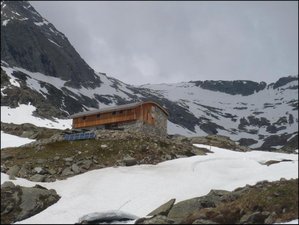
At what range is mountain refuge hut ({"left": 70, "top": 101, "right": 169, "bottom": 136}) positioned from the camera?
69062mm

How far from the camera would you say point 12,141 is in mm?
76875

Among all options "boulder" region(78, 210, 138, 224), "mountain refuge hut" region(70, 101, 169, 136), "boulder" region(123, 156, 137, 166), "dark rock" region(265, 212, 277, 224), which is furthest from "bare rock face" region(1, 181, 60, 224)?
"mountain refuge hut" region(70, 101, 169, 136)

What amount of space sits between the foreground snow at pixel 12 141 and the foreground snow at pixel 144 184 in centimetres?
3083

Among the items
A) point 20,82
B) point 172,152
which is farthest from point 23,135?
point 20,82

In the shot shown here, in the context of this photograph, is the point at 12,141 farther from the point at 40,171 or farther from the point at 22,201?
the point at 22,201

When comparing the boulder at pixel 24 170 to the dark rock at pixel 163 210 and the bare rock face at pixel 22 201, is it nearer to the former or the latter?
the bare rock face at pixel 22 201

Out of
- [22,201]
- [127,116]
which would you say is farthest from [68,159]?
[127,116]

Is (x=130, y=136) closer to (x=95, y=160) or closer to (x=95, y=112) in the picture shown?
(x=95, y=160)

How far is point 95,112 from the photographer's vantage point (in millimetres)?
75125

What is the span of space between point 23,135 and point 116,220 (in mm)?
60237

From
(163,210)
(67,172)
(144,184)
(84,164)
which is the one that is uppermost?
(84,164)

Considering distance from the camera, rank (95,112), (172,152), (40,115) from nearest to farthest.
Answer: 1. (172,152)
2. (95,112)
3. (40,115)

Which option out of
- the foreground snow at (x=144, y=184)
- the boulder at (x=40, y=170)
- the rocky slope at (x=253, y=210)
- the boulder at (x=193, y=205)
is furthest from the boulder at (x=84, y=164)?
the rocky slope at (x=253, y=210)

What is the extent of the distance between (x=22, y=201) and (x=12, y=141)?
143ft
